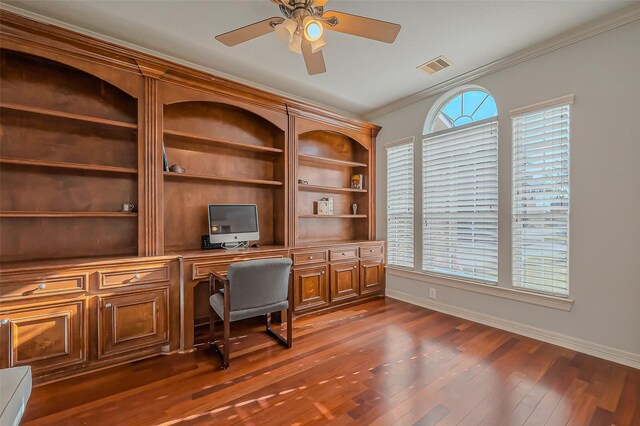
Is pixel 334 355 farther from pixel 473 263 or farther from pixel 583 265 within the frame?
pixel 583 265

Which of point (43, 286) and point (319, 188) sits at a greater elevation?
point (319, 188)

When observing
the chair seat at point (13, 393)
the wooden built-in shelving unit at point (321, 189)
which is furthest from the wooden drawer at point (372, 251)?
the chair seat at point (13, 393)

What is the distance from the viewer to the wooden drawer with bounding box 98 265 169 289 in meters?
2.27

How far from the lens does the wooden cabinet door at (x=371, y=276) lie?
401 centimetres

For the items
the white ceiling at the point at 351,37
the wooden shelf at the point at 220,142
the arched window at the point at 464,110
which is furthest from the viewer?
the arched window at the point at 464,110

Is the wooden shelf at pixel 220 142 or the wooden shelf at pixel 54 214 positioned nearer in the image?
the wooden shelf at pixel 54 214

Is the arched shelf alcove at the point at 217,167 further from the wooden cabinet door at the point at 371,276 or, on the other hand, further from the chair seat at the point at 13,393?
the chair seat at the point at 13,393

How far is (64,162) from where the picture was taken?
2.39 metres

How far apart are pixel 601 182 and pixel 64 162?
4566 mm

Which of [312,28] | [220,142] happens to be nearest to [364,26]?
[312,28]

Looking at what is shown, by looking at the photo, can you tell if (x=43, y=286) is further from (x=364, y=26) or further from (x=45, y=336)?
(x=364, y=26)

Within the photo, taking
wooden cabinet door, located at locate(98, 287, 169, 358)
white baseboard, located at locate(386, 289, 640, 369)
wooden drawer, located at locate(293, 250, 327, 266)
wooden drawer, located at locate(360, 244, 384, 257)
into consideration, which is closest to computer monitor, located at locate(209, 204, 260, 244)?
wooden drawer, located at locate(293, 250, 327, 266)

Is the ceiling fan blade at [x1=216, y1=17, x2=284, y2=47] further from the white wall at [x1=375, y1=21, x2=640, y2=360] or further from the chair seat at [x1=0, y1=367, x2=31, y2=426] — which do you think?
the white wall at [x1=375, y1=21, x2=640, y2=360]

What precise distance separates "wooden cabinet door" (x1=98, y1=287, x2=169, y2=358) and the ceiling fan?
216 centimetres
